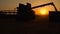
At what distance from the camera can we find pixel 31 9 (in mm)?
→ 9625

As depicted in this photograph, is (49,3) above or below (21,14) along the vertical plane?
above

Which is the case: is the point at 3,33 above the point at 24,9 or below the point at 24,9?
below

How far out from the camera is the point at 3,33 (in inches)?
153

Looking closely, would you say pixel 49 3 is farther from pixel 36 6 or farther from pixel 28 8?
pixel 28 8

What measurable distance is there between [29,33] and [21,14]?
16.3 ft

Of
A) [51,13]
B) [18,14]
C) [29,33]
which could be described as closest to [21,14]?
[18,14]

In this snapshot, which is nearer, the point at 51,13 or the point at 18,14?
the point at 51,13

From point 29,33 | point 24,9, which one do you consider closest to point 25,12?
point 24,9

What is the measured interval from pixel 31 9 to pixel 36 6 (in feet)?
2.39

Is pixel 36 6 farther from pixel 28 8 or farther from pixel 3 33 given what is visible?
pixel 3 33

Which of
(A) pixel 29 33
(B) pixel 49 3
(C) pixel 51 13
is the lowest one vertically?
(A) pixel 29 33

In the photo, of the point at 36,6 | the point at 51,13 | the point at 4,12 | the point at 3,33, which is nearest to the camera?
the point at 3,33

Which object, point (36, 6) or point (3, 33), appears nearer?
point (3, 33)

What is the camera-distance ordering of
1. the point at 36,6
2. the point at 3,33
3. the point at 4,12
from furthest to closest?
the point at 36,6 < the point at 4,12 < the point at 3,33
